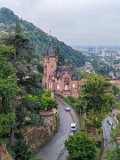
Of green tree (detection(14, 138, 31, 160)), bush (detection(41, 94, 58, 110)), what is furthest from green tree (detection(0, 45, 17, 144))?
bush (detection(41, 94, 58, 110))

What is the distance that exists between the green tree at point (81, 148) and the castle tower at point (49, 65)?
149ft

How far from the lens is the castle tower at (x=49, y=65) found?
9231 cm

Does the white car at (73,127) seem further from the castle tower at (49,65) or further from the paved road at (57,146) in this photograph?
the castle tower at (49,65)

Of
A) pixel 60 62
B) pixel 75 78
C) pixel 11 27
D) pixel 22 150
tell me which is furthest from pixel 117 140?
pixel 11 27

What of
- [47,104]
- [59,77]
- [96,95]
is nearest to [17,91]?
[96,95]

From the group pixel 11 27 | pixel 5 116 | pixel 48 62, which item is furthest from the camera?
pixel 11 27

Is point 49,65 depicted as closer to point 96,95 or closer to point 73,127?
point 73,127

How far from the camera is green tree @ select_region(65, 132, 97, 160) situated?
4694 cm

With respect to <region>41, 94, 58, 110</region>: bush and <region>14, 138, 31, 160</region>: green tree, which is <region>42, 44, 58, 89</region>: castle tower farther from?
<region>14, 138, 31, 160</region>: green tree

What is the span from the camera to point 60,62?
104 m

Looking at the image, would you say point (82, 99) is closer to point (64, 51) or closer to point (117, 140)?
point (117, 140)

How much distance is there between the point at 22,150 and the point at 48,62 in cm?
5189

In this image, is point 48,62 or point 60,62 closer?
point 48,62

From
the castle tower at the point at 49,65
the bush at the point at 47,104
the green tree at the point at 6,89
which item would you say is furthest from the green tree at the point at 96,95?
the castle tower at the point at 49,65
